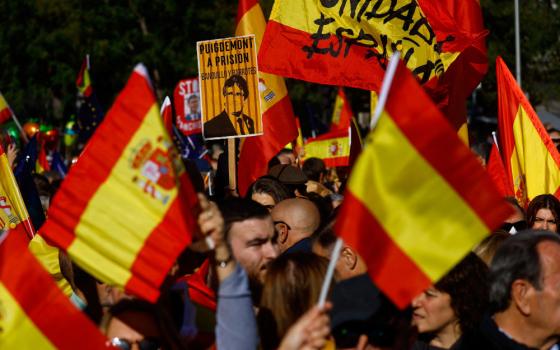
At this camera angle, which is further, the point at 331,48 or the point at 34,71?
the point at 34,71

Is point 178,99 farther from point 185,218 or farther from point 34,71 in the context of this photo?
point 34,71

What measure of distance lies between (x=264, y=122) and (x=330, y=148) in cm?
473

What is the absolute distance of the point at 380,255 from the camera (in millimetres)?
3777

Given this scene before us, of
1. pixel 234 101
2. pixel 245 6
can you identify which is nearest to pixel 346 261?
pixel 234 101

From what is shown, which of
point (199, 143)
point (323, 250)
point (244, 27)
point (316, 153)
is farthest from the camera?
point (199, 143)

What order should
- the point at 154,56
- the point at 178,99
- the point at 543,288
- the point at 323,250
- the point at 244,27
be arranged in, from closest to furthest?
the point at 543,288
the point at 323,250
the point at 244,27
the point at 178,99
the point at 154,56

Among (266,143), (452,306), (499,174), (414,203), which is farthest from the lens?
(266,143)

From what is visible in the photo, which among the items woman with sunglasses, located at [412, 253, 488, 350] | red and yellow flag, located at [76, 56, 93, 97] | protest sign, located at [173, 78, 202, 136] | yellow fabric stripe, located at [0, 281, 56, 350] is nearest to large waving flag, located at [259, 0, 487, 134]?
woman with sunglasses, located at [412, 253, 488, 350]

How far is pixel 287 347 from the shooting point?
3.80 meters

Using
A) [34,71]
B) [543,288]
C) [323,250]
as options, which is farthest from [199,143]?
[34,71]

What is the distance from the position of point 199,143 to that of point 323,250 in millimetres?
10448

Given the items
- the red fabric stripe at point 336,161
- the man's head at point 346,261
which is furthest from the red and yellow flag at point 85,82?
the man's head at point 346,261

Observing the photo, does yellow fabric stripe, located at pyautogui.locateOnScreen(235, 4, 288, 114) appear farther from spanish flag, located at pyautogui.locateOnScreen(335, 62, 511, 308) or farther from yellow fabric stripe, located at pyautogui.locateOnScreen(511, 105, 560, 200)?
spanish flag, located at pyautogui.locateOnScreen(335, 62, 511, 308)

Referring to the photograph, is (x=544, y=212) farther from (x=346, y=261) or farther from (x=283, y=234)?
(x=346, y=261)
